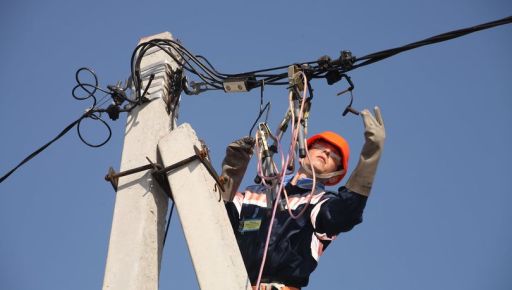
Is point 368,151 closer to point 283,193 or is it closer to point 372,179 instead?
point 372,179

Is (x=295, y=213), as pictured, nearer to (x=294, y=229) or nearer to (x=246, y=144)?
(x=294, y=229)

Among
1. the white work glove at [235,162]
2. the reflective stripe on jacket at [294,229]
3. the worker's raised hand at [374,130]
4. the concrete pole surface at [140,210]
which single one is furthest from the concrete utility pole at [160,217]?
the worker's raised hand at [374,130]

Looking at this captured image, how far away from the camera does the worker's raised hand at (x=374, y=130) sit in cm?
465

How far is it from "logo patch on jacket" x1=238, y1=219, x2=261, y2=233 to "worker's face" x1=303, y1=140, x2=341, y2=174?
2.31 ft

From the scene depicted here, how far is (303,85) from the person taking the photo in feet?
16.2

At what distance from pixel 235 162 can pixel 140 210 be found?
96cm

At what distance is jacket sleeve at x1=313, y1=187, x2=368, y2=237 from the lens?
16.0 feet

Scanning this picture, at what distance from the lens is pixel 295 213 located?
17.4 feet

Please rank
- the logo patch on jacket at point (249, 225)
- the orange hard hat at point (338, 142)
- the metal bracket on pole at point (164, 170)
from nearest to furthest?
the metal bracket on pole at point (164, 170) → the logo patch on jacket at point (249, 225) → the orange hard hat at point (338, 142)

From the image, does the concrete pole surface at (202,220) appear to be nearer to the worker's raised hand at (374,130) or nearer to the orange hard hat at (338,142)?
the worker's raised hand at (374,130)

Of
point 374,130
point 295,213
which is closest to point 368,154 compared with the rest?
point 374,130

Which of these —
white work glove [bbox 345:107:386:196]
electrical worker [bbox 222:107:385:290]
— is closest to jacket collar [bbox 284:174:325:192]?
electrical worker [bbox 222:107:385:290]

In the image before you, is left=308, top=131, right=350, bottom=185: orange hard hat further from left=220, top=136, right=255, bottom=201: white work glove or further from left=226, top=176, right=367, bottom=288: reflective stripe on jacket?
left=220, top=136, right=255, bottom=201: white work glove

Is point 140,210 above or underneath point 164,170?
underneath
